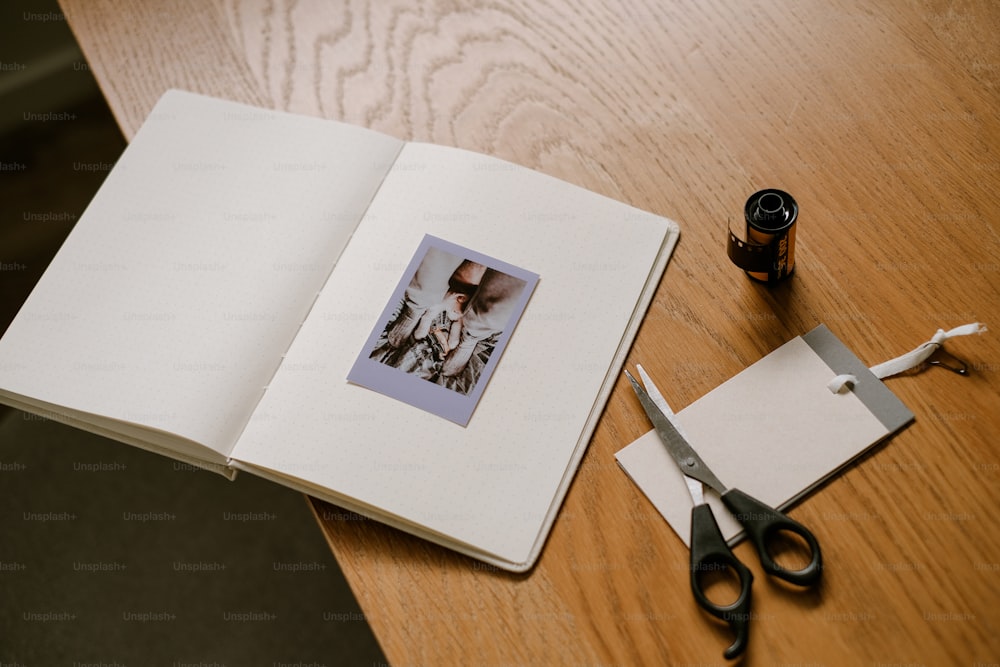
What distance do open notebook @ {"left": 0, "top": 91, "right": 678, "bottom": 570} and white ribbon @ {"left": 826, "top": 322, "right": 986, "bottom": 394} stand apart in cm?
20

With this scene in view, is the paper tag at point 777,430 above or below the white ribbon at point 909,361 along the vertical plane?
below

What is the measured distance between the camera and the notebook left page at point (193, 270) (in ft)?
2.61

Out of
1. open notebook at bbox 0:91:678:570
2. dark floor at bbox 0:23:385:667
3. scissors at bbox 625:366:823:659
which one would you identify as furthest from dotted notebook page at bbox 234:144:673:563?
dark floor at bbox 0:23:385:667

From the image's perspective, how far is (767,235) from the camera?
742 mm

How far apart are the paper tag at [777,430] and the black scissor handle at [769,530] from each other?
1cm

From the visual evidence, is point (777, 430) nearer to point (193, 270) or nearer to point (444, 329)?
point (444, 329)

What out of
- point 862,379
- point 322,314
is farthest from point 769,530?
point 322,314

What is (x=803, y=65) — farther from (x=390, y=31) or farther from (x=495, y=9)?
(x=390, y=31)

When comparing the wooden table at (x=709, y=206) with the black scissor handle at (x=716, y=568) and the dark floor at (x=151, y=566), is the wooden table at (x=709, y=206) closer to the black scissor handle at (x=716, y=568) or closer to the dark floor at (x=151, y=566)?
the black scissor handle at (x=716, y=568)

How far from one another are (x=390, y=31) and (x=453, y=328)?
1.45ft

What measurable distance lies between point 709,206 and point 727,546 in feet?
1.20

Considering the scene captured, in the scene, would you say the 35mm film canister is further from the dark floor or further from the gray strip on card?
the dark floor

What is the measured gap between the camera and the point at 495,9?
1.02m

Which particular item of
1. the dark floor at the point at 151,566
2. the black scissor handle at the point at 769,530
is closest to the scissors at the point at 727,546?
the black scissor handle at the point at 769,530
